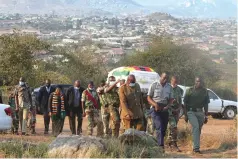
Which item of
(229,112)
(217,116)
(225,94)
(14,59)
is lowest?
(225,94)

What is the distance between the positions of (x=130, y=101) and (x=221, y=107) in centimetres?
1472

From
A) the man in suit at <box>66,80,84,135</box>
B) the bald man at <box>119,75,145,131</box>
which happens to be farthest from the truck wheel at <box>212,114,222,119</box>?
the bald man at <box>119,75,145,131</box>

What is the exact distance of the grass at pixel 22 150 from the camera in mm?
9984

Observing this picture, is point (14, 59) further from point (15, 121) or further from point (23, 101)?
point (23, 101)

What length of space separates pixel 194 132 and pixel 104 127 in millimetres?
2412

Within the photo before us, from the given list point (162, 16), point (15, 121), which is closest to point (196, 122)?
point (15, 121)

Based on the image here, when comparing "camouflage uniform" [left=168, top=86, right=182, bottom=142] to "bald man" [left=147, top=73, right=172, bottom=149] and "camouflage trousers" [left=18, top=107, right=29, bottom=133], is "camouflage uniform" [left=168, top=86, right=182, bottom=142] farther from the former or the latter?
"camouflage trousers" [left=18, top=107, right=29, bottom=133]

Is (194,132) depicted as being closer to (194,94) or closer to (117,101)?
(194,94)

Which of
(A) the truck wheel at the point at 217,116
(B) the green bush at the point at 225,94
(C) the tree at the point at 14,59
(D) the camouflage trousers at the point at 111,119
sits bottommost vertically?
(B) the green bush at the point at 225,94

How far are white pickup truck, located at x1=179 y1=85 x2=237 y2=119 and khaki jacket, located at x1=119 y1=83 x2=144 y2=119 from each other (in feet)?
46.4

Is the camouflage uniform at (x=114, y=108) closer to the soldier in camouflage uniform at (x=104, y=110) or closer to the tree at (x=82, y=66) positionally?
the soldier in camouflage uniform at (x=104, y=110)

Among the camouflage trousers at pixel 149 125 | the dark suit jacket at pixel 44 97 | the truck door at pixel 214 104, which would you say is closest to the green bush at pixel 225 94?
the truck door at pixel 214 104

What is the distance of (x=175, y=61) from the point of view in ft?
134

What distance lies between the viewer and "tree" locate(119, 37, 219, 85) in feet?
131
